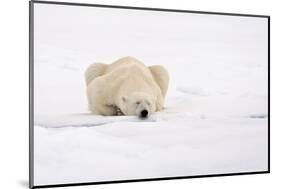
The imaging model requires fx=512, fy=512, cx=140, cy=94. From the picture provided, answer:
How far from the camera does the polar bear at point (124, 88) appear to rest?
11.9 ft

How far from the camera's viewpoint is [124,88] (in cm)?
370

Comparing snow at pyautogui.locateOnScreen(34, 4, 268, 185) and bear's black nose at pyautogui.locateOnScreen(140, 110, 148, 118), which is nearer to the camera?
snow at pyautogui.locateOnScreen(34, 4, 268, 185)

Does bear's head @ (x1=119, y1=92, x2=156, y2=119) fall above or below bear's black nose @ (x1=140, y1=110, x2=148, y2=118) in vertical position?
above

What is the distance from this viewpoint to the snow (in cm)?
350

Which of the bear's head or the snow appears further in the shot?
the bear's head

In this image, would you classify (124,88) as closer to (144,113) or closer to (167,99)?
(144,113)

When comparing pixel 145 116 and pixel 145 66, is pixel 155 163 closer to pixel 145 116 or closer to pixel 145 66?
pixel 145 116

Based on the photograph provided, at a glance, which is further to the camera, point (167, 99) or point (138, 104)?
point (167, 99)

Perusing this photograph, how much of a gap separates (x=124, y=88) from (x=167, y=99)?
→ 0.35 meters

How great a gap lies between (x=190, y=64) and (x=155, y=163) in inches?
31.7

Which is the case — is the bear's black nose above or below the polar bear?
below

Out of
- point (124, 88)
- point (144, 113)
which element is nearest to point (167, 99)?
point (144, 113)

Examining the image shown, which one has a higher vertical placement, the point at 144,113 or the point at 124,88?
the point at 124,88

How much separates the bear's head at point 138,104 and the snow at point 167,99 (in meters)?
0.06
